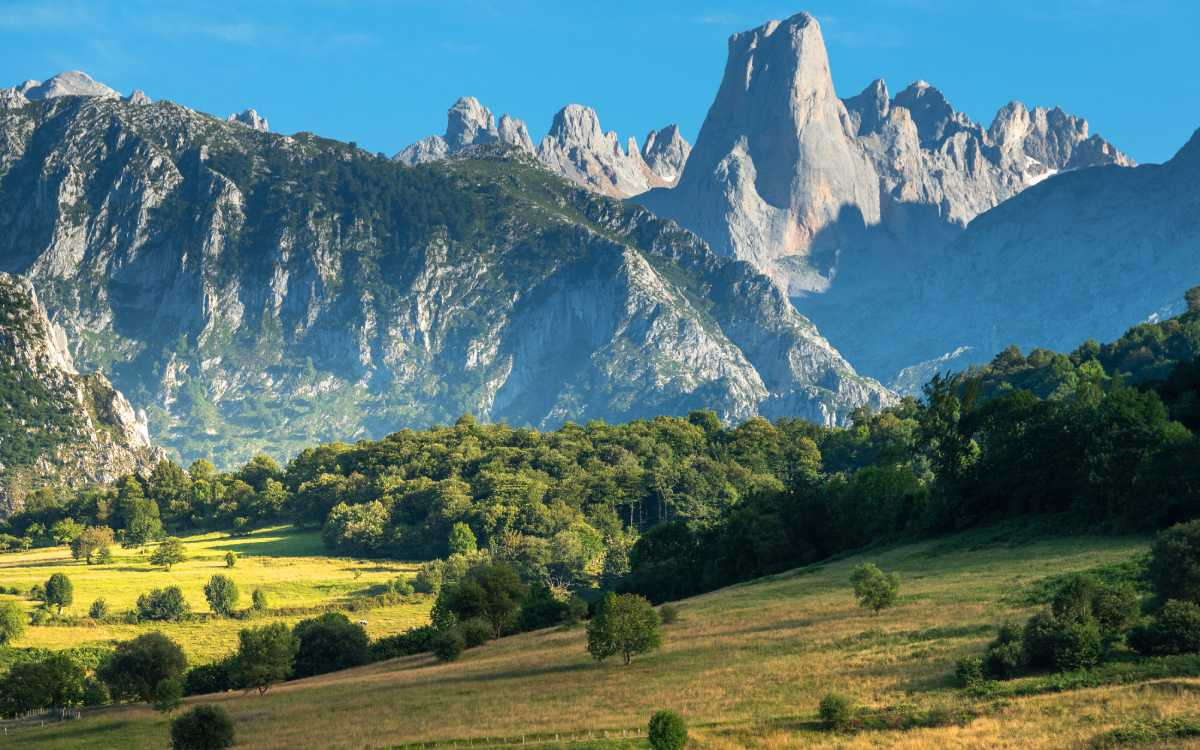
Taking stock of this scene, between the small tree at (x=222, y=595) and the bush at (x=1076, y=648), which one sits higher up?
the small tree at (x=222, y=595)

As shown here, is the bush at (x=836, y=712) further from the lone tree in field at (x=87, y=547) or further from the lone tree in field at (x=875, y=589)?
the lone tree in field at (x=87, y=547)

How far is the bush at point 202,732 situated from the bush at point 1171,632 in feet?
145

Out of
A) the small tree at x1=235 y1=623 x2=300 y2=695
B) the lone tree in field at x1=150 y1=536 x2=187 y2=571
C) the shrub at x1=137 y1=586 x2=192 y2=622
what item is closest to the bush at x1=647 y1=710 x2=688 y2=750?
the small tree at x1=235 y1=623 x2=300 y2=695

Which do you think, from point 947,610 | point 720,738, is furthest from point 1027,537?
point 720,738

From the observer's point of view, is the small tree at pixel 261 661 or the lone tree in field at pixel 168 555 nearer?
the small tree at pixel 261 661

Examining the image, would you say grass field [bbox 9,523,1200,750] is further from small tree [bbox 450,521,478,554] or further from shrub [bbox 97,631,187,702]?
small tree [bbox 450,521,478,554]

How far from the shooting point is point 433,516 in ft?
653

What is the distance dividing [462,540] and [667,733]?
14273cm

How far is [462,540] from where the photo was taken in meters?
187

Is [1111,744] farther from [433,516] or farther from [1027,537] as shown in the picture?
[433,516]

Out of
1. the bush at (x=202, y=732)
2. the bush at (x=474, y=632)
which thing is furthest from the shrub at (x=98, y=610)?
the bush at (x=202, y=732)

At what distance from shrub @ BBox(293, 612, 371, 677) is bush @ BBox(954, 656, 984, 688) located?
6583cm

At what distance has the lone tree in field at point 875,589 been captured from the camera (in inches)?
2844

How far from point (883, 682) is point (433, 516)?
492 feet
